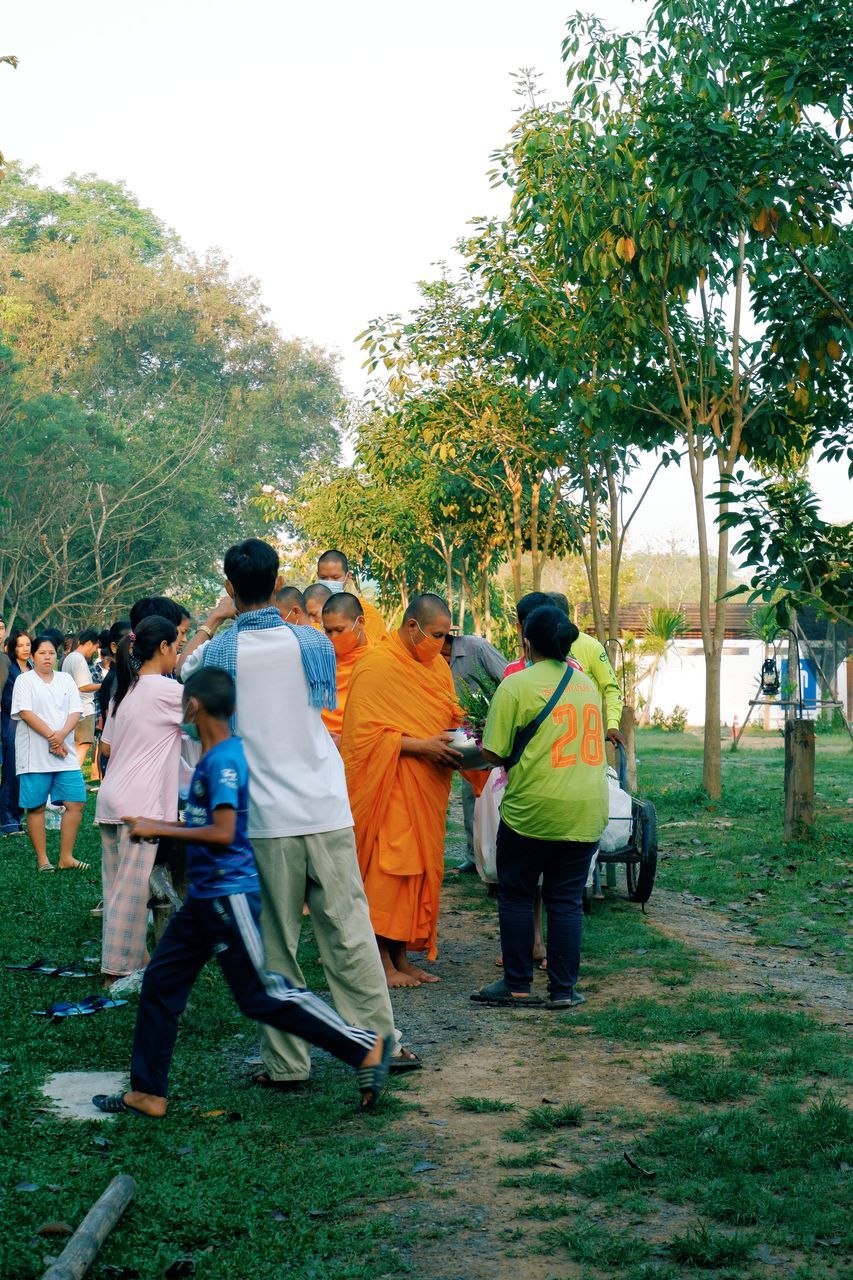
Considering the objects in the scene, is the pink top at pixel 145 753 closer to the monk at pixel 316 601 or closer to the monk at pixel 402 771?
the monk at pixel 402 771

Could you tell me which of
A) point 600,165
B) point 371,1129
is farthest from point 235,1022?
point 600,165

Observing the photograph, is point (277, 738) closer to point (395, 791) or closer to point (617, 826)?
point (395, 791)

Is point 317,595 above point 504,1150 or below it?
above

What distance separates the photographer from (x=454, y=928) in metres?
9.35

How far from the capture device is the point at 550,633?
7.09 m

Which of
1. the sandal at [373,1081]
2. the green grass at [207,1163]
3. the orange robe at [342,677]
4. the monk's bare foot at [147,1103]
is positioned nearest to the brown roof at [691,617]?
the orange robe at [342,677]

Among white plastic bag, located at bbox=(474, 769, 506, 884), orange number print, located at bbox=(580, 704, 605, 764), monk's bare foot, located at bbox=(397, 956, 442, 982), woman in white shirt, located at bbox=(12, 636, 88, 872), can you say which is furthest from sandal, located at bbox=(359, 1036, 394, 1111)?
woman in white shirt, located at bbox=(12, 636, 88, 872)

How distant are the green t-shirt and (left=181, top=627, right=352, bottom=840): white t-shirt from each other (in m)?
1.71

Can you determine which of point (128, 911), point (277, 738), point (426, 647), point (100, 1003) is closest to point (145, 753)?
point (128, 911)

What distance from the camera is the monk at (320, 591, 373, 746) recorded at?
8.99 m

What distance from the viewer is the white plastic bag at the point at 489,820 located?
9.00 metres

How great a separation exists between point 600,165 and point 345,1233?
40.2 feet

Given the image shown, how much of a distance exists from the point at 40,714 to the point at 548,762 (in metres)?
5.75

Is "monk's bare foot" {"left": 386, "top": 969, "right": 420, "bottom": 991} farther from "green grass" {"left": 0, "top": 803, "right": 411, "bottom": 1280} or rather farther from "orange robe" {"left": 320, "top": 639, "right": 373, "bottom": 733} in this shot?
"orange robe" {"left": 320, "top": 639, "right": 373, "bottom": 733}
